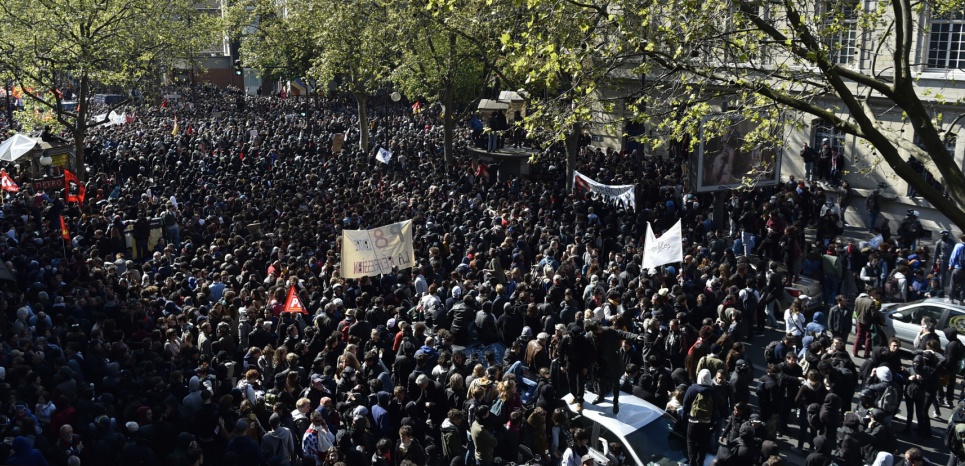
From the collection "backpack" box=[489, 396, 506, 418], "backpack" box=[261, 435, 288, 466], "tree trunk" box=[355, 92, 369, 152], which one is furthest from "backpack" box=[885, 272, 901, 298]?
"tree trunk" box=[355, 92, 369, 152]

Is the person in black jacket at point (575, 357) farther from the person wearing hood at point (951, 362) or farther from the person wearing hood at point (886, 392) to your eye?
the person wearing hood at point (951, 362)

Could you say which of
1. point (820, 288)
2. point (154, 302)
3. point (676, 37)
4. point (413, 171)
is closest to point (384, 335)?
point (154, 302)

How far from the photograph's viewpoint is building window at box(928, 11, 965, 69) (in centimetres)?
2352

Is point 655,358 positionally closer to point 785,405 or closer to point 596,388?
point 596,388

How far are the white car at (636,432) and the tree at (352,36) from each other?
71.6 ft

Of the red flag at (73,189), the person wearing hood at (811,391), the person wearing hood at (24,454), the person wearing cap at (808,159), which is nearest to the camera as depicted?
the person wearing hood at (24,454)

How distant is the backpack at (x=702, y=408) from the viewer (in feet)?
35.3

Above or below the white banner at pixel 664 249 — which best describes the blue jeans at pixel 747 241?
below

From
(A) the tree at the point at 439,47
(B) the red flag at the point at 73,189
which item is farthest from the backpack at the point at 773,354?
(B) the red flag at the point at 73,189

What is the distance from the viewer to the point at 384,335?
13.0 m

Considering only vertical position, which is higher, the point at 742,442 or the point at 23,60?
the point at 23,60

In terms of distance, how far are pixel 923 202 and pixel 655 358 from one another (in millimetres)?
15143

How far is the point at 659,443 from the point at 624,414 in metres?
0.51

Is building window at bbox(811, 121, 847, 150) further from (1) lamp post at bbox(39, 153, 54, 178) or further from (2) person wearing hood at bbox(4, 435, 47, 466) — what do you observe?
(2) person wearing hood at bbox(4, 435, 47, 466)
